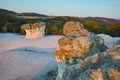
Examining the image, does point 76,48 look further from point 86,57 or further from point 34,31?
point 34,31

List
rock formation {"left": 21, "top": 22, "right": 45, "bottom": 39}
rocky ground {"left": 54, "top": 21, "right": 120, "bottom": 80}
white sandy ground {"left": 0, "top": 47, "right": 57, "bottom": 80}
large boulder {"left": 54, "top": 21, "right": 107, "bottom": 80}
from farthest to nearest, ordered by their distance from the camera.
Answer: rock formation {"left": 21, "top": 22, "right": 45, "bottom": 39} → white sandy ground {"left": 0, "top": 47, "right": 57, "bottom": 80} → large boulder {"left": 54, "top": 21, "right": 107, "bottom": 80} → rocky ground {"left": 54, "top": 21, "right": 120, "bottom": 80}

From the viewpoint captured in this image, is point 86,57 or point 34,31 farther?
point 34,31

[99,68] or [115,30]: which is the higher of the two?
[99,68]

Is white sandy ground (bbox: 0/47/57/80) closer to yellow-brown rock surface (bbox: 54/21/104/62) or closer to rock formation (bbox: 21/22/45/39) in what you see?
yellow-brown rock surface (bbox: 54/21/104/62)

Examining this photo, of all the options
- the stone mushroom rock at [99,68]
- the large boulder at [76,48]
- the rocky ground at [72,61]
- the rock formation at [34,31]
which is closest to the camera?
the stone mushroom rock at [99,68]

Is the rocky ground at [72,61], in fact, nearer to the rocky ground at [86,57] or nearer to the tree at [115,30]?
the rocky ground at [86,57]

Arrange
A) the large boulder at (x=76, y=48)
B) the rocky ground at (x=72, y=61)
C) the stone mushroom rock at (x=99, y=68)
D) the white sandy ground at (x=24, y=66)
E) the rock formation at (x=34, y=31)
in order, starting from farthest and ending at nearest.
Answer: the rock formation at (x=34, y=31), the white sandy ground at (x=24, y=66), the large boulder at (x=76, y=48), the rocky ground at (x=72, y=61), the stone mushroom rock at (x=99, y=68)

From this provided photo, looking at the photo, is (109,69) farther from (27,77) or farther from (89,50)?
(27,77)

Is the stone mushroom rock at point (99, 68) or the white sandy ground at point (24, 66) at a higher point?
the stone mushroom rock at point (99, 68)

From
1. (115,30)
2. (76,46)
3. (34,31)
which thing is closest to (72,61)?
(76,46)

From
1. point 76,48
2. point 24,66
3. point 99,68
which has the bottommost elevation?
point 24,66

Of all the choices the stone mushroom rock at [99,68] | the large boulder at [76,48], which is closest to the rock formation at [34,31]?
the large boulder at [76,48]

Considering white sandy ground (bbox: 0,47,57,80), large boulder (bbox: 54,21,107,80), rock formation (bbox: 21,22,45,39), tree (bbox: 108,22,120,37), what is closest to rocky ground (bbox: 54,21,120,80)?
large boulder (bbox: 54,21,107,80)
